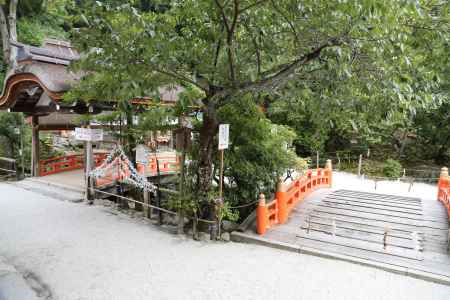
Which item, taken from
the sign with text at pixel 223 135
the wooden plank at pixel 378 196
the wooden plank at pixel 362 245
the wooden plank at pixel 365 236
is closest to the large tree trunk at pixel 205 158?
the sign with text at pixel 223 135

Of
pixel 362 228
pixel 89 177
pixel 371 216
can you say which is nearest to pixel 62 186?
pixel 89 177

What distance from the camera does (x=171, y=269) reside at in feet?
15.5

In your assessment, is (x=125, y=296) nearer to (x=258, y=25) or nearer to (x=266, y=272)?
(x=266, y=272)

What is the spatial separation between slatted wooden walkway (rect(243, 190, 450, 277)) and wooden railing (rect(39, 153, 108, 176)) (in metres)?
8.41

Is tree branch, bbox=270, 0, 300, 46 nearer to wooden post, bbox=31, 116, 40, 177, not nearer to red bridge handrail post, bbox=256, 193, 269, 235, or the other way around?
red bridge handrail post, bbox=256, 193, 269, 235

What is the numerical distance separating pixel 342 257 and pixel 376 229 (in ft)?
5.57

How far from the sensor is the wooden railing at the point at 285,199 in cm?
620

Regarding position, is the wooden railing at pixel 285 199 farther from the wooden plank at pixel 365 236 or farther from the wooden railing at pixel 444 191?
the wooden railing at pixel 444 191

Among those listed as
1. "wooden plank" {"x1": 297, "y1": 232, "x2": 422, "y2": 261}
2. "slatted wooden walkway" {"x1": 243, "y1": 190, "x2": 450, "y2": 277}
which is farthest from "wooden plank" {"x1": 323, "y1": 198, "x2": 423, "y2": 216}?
"wooden plank" {"x1": 297, "y1": 232, "x2": 422, "y2": 261}

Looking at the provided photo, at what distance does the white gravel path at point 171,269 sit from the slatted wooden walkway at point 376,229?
52 cm

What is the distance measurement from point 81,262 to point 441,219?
7.65m

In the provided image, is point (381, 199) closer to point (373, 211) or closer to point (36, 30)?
point (373, 211)

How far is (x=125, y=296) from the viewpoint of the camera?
3934 mm

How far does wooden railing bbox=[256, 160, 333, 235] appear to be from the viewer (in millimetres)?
6203
